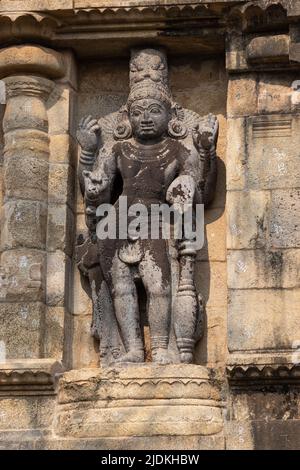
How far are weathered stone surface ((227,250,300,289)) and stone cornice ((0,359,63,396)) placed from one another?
1.49 metres

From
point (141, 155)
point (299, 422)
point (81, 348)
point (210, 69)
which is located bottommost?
A: point (299, 422)

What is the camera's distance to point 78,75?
13.0m

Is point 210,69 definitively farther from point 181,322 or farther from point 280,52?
point 181,322

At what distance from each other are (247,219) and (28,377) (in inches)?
79.7

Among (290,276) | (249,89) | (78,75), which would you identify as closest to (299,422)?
(290,276)

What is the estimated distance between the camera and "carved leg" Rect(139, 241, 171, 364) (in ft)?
39.4

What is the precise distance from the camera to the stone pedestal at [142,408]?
11508 millimetres

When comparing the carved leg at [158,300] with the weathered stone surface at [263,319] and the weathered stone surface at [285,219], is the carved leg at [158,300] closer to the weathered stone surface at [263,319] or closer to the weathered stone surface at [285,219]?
the weathered stone surface at [263,319]

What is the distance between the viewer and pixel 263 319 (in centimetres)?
1180

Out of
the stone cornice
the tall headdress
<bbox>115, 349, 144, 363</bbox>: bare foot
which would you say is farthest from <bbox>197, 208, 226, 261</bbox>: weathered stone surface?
the stone cornice

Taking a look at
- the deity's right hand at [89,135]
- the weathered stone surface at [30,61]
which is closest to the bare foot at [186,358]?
the deity's right hand at [89,135]

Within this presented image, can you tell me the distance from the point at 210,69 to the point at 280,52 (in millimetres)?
805

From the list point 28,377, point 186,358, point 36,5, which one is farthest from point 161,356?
point 36,5

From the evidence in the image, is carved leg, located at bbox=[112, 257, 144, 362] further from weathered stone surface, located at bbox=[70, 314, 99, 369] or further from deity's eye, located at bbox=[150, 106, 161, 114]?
deity's eye, located at bbox=[150, 106, 161, 114]
